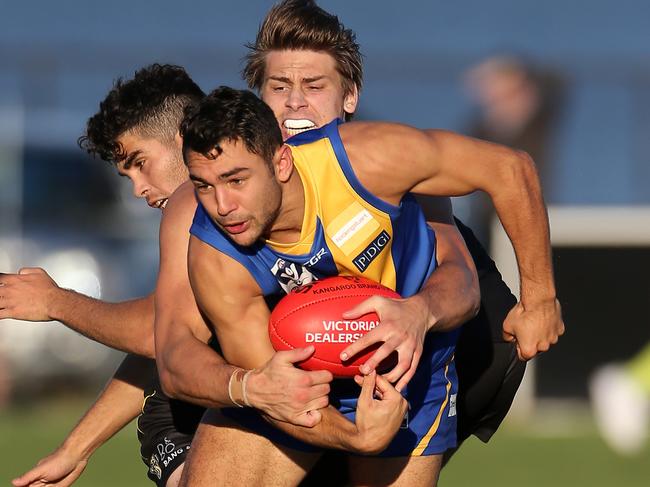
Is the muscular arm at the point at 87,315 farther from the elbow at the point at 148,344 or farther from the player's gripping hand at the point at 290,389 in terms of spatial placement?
the player's gripping hand at the point at 290,389

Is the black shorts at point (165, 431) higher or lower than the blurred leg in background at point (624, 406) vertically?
higher

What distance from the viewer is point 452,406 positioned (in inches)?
249

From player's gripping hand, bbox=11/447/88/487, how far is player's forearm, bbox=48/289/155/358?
0.71m

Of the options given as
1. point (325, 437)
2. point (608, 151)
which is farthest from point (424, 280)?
point (608, 151)

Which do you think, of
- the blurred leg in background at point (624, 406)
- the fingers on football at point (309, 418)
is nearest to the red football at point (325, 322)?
the fingers on football at point (309, 418)

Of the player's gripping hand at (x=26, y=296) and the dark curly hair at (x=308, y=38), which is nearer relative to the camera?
the player's gripping hand at (x=26, y=296)

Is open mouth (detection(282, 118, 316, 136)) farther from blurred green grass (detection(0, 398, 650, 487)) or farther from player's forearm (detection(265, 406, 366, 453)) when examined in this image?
blurred green grass (detection(0, 398, 650, 487))

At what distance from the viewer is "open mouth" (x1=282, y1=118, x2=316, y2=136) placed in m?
6.34

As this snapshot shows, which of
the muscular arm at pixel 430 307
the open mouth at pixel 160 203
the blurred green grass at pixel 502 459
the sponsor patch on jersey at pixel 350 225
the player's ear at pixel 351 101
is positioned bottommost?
the blurred green grass at pixel 502 459

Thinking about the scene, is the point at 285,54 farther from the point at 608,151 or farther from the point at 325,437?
the point at 608,151

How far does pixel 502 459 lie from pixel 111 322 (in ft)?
15.7

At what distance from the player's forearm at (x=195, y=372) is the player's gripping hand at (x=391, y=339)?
1.48 ft

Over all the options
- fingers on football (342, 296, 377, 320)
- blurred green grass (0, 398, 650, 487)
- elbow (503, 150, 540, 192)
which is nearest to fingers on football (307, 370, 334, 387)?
fingers on football (342, 296, 377, 320)

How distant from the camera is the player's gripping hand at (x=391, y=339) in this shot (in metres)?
5.16
